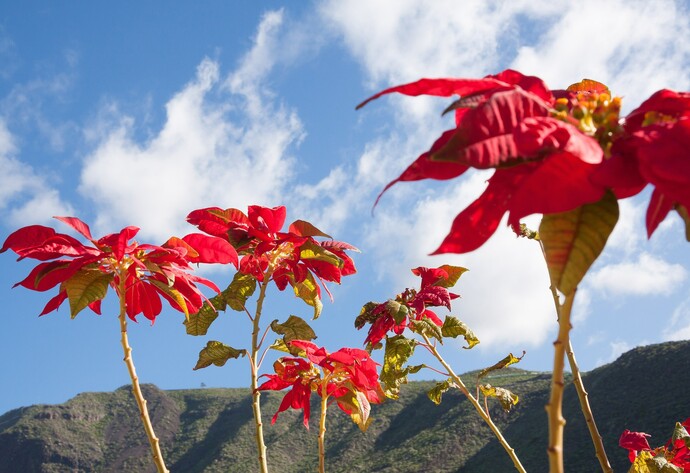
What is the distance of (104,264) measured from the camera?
1.34m

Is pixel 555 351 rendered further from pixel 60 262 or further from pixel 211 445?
pixel 211 445

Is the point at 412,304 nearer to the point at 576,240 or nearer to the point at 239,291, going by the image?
the point at 239,291

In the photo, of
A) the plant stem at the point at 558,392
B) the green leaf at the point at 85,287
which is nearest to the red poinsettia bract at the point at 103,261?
the green leaf at the point at 85,287

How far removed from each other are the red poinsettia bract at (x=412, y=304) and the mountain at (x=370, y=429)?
49.4ft

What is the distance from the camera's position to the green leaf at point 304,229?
5.01 feet

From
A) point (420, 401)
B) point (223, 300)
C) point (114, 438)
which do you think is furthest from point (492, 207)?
point (114, 438)

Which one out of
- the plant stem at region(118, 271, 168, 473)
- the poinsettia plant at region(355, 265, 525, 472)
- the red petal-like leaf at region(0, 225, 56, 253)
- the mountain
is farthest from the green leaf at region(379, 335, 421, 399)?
the mountain

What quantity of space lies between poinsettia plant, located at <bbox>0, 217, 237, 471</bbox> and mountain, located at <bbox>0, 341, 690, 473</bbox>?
52.3 feet

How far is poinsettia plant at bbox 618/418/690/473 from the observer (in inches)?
76.8

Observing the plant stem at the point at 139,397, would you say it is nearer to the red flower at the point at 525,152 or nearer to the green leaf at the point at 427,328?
the red flower at the point at 525,152

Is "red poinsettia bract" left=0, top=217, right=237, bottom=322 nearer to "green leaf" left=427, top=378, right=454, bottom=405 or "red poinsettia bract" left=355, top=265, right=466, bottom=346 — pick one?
"red poinsettia bract" left=355, top=265, right=466, bottom=346

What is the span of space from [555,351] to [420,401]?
104ft

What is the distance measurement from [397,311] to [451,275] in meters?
0.35

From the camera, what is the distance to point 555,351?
60 centimetres
